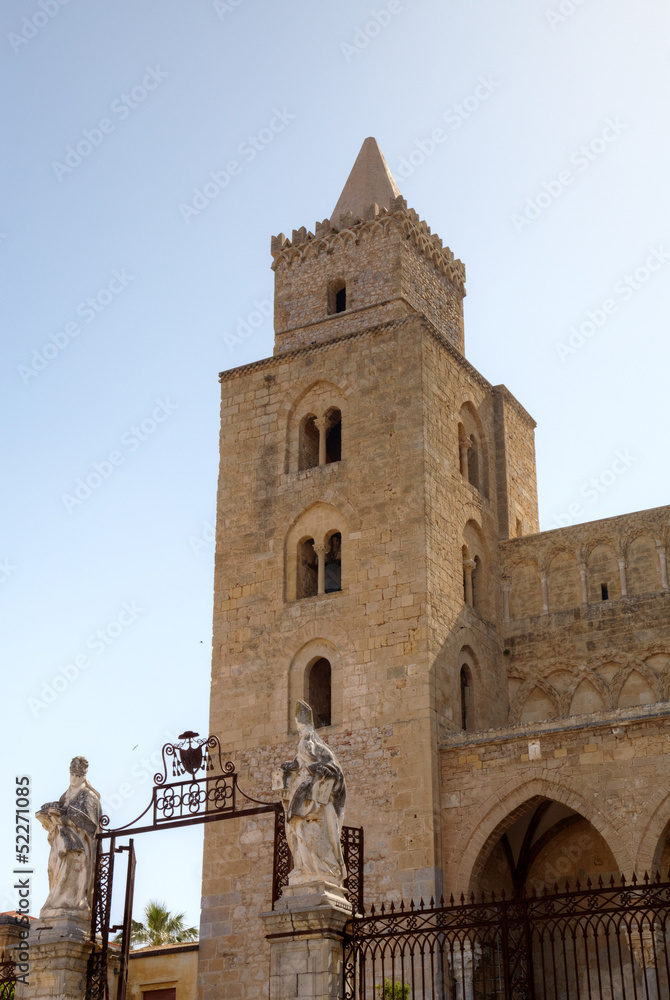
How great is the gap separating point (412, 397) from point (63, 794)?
11.1m

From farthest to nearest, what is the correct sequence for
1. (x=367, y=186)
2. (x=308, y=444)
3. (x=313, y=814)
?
(x=367, y=186) → (x=308, y=444) → (x=313, y=814)

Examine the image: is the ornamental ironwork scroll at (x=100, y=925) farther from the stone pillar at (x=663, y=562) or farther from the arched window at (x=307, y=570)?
the stone pillar at (x=663, y=562)

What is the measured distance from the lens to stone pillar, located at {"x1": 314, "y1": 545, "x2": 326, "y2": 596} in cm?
2339

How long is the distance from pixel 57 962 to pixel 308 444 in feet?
42.6

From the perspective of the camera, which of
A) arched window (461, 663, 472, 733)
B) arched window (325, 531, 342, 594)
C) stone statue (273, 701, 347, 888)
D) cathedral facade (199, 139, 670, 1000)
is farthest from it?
arched window (325, 531, 342, 594)

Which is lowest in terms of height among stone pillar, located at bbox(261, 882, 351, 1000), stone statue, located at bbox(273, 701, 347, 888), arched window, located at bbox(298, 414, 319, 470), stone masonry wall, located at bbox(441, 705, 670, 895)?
stone pillar, located at bbox(261, 882, 351, 1000)

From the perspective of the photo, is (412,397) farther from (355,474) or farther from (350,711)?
(350,711)

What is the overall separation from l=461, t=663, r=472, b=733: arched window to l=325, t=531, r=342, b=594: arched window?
2907 millimetres

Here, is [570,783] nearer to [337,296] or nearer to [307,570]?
[307,570]

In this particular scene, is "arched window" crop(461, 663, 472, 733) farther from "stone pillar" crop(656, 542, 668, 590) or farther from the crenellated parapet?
the crenellated parapet

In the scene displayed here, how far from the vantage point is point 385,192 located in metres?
28.4

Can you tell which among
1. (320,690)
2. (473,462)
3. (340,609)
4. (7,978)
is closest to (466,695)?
(320,690)

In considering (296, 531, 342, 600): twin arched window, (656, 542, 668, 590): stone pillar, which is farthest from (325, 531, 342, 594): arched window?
(656, 542, 668, 590): stone pillar

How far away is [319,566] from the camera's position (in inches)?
926
